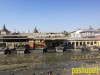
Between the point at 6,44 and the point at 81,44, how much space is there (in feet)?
106

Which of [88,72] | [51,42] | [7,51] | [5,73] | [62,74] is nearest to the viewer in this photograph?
[88,72]

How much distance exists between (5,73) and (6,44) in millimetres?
55975

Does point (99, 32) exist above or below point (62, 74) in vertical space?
above

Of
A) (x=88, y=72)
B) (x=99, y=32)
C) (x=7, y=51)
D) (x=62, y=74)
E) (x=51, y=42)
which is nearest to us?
(x=88, y=72)

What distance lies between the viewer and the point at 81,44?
320 feet

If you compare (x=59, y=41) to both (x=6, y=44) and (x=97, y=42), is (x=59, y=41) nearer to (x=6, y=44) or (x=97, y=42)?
(x=97, y=42)

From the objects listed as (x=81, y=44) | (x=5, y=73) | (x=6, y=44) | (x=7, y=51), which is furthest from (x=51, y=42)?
(x=5, y=73)

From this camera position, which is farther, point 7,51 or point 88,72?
point 7,51

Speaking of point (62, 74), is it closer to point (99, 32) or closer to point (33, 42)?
point (33, 42)

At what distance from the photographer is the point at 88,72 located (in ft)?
102

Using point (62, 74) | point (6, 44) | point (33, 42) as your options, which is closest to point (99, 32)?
point (33, 42)

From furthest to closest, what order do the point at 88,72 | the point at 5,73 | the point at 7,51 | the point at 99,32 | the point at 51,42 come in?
the point at 99,32
the point at 51,42
the point at 7,51
the point at 5,73
the point at 88,72

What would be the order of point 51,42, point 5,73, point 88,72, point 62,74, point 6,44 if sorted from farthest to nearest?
point 51,42 → point 6,44 → point 5,73 → point 62,74 → point 88,72

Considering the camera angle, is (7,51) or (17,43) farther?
(17,43)
